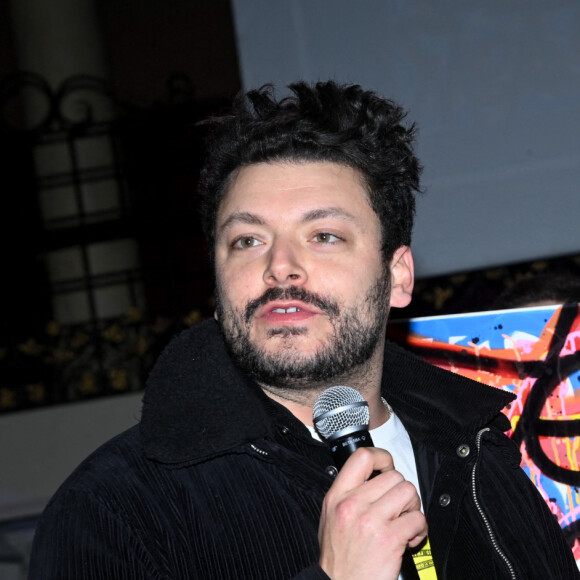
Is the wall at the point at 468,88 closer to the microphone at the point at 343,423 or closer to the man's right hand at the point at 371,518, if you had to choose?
the microphone at the point at 343,423

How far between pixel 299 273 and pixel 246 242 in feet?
0.53

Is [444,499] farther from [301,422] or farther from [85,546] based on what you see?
[85,546]

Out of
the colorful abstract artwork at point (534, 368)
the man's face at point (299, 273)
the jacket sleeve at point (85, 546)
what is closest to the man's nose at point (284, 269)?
the man's face at point (299, 273)

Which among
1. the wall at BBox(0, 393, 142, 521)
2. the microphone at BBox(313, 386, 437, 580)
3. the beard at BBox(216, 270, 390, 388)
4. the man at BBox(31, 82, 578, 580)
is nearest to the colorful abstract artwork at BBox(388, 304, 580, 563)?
the man at BBox(31, 82, 578, 580)

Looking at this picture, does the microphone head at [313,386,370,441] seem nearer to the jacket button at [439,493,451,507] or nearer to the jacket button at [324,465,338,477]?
the jacket button at [324,465,338,477]

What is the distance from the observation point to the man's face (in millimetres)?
1567

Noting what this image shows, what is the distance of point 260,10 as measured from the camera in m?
3.13

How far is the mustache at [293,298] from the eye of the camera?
61.8 inches

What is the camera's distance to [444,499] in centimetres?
161

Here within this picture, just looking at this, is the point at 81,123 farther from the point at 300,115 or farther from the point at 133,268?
the point at 300,115

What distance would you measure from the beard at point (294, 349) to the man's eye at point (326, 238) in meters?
0.13

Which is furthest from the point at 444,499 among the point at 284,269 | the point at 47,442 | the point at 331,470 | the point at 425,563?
the point at 47,442

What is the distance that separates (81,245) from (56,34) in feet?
3.34

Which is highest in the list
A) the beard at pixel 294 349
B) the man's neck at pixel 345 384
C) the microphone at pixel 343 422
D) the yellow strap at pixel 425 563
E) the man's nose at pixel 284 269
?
the man's nose at pixel 284 269
